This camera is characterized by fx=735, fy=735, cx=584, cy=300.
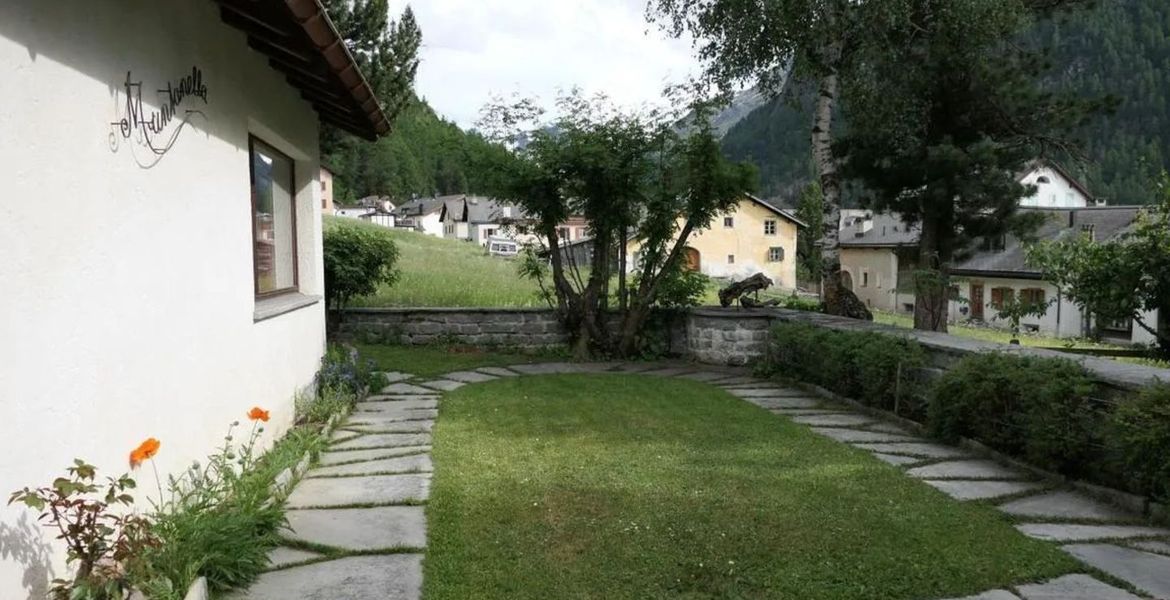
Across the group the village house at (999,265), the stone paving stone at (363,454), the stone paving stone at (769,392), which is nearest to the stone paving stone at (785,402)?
the stone paving stone at (769,392)

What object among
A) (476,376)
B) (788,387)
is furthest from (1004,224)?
(476,376)

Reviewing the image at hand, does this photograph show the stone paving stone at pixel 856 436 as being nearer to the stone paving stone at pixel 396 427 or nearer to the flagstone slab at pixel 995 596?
the flagstone slab at pixel 995 596

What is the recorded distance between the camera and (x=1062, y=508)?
3812 millimetres

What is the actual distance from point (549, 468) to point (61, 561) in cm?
260

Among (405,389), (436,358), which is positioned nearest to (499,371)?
(436,358)

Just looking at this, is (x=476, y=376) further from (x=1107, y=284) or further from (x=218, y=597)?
(x=1107, y=284)

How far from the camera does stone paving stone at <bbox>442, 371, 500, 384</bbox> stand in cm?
770

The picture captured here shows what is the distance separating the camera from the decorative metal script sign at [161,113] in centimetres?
274

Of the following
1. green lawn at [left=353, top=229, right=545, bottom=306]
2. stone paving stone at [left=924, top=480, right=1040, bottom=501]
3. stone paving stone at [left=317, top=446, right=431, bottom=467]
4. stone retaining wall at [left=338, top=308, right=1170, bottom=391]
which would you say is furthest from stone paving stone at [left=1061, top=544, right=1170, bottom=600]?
green lawn at [left=353, top=229, right=545, bottom=306]

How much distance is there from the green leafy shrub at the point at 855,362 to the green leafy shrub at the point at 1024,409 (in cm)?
63

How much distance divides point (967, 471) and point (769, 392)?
9.14 feet

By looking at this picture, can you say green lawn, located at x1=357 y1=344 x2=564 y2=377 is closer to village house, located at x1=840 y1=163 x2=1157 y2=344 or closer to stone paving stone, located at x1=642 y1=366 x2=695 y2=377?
stone paving stone, located at x1=642 y1=366 x2=695 y2=377

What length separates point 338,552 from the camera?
314 cm

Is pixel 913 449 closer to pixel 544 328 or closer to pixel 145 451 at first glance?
pixel 145 451
